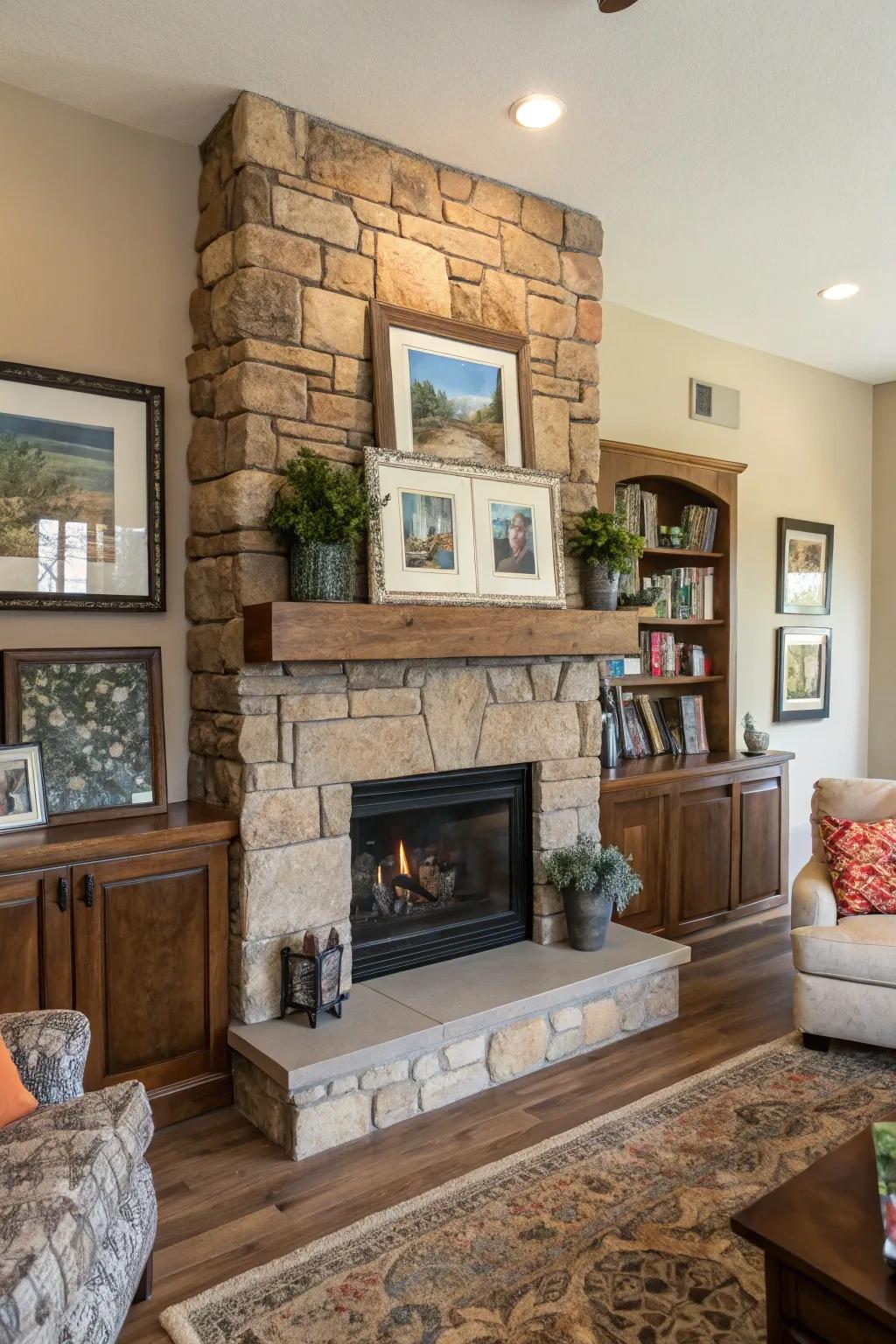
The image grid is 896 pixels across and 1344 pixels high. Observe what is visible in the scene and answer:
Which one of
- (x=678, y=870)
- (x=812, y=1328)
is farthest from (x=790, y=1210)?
(x=678, y=870)

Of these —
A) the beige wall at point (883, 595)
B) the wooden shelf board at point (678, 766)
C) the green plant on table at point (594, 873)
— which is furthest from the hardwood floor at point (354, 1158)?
the beige wall at point (883, 595)

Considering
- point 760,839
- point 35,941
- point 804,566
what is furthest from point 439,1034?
point 804,566

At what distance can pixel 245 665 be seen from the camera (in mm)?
2816

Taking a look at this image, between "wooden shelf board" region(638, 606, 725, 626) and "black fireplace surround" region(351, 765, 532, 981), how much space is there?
4.30 feet

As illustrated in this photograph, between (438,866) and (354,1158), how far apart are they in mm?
1127

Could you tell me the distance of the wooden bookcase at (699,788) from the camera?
413 cm

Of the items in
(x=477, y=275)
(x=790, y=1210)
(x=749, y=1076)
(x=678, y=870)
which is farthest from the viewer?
(x=678, y=870)

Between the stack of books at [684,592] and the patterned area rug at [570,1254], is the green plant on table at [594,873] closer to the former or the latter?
the patterned area rug at [570,1254]

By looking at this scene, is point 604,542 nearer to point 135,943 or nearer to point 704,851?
point 704,851

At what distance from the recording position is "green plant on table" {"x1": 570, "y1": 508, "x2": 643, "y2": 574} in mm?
3539

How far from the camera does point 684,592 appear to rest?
191 inches

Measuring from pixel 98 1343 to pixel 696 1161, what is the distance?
1594mm

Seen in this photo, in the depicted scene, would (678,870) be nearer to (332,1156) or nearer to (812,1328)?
(332,1156)

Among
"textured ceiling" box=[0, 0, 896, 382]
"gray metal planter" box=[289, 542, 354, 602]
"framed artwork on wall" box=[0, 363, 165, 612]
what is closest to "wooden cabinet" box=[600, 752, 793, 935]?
"gray metal planter" box=[289, 542, 354, 602]
